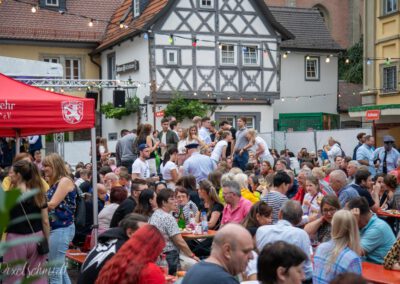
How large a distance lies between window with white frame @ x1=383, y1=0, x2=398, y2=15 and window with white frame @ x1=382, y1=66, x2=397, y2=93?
2331 millimetres

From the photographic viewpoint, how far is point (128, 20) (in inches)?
1216

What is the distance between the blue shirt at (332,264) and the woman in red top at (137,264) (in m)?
1.57

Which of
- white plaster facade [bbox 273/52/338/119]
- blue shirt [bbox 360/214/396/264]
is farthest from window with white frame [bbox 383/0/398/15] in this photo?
blue shirt [bbox 360/214/396/264]

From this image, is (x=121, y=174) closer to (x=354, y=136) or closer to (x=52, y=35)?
(x=354, y=136)

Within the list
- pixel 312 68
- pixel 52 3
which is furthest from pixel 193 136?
pixel 312 68

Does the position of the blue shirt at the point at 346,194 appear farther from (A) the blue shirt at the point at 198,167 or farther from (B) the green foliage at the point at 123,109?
(B) the green foliage at the point at 123,109

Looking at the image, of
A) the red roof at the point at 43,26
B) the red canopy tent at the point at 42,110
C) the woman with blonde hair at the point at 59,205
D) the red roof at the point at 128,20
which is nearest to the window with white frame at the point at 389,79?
the red roof at the point at 128,20

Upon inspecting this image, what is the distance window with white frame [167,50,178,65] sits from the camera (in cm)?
2795

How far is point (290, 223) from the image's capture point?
6.34m

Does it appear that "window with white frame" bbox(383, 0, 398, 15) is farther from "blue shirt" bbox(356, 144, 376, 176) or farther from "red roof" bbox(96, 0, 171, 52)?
"blue shirt" bbox(356, 144, 376, 176)

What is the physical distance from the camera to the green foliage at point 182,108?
89.0 ft

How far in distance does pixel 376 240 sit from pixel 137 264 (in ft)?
11.1

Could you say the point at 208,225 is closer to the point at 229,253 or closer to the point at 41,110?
the point at 41,110

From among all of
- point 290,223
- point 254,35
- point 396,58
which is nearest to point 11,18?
point 254,35
